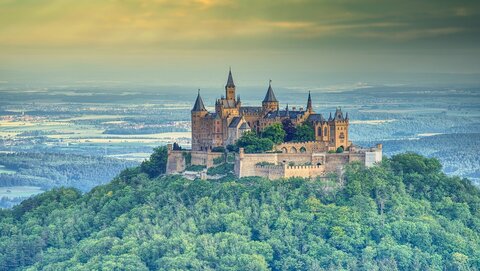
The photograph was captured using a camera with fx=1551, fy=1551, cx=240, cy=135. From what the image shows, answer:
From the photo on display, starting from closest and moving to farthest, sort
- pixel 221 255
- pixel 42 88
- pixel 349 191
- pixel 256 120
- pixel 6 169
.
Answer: pixel 221 255 < pixel 349 191 < pixel 256 120 < pixel 6 169 < pixel 42 88

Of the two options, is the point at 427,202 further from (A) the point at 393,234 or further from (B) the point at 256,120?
(B) the point at 256,120

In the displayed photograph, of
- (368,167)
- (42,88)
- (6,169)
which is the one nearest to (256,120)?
(368,167)

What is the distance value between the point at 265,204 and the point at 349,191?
4096 mm

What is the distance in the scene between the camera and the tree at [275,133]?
7494 cm

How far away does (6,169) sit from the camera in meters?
122

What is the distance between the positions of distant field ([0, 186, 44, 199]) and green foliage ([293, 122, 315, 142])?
124 feet

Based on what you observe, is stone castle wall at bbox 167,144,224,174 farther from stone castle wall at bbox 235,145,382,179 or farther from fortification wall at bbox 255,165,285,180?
fortification wall at bbox 255,165,285,180

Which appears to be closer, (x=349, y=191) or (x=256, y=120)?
(x=349, y=191)

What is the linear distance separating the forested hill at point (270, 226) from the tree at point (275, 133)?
282 cm

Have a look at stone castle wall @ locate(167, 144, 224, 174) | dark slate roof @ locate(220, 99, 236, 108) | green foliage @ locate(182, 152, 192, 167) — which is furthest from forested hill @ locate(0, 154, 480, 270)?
dark slate roof @ locate(220, 99, 236, 108)

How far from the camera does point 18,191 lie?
114m

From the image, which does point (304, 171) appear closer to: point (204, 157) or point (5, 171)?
point (204, 157)

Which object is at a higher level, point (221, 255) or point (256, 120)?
point (256, 120)

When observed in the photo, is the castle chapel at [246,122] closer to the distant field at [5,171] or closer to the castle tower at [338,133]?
the castle tower at [338,133]
